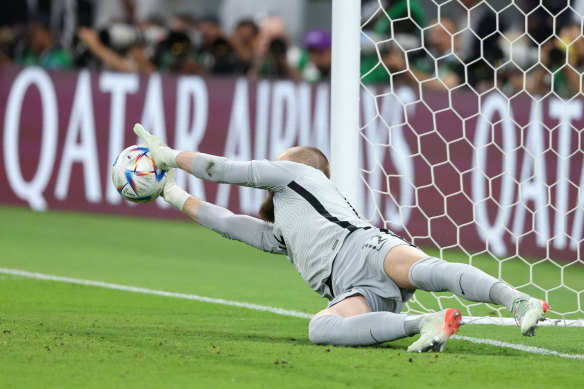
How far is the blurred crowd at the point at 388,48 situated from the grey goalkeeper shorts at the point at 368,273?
2641 mm

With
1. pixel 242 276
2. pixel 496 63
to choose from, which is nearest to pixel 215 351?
pixel 242 276

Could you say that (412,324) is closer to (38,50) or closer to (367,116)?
(367,116)

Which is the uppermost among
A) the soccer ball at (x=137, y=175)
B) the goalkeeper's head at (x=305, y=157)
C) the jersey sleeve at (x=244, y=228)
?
the goalkeeper's head at (x=305, y=157)

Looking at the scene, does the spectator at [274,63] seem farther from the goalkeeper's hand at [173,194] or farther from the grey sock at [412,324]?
the grey sock at [412,324]

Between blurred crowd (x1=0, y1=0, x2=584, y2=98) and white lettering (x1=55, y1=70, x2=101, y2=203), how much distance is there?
60 cm

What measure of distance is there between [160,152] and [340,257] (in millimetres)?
1038

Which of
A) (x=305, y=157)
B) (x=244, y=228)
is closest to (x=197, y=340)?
(x=244, y=228)

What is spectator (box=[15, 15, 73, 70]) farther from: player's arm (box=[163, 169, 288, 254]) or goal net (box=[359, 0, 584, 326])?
player's arm (box=[163, 169, 288, 254])

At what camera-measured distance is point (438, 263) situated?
4.85 meters

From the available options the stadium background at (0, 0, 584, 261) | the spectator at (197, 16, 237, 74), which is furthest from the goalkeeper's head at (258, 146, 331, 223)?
the spectator at (197, 16, 237, 74)

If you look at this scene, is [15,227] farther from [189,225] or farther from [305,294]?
[305,294]

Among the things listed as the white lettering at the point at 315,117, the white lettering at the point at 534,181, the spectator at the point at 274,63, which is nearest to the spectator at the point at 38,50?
the spectator at the point at 274,63

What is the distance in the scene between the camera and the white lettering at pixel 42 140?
1127cm

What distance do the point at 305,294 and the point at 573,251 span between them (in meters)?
2.76
